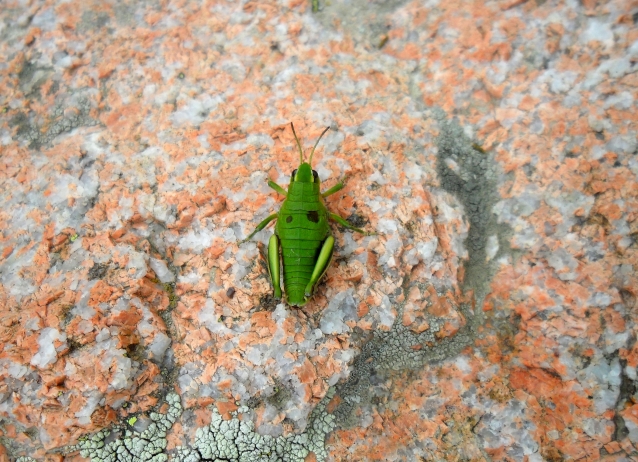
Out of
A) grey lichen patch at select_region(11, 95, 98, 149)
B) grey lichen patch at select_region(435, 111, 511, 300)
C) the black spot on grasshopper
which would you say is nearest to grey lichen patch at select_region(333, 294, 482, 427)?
grey lichen patch at select_region(435, 111, 511, 300)

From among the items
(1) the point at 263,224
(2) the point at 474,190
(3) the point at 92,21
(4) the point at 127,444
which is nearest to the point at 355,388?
(1) the point at 263,224

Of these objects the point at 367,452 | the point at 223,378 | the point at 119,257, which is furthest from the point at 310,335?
the point at 119,257

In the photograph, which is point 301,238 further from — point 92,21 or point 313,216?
point 92,21

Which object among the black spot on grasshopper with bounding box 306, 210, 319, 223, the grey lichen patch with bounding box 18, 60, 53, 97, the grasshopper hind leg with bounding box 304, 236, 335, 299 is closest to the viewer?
the grasshopper hind leg with bounding box 304, 236, 335, 299

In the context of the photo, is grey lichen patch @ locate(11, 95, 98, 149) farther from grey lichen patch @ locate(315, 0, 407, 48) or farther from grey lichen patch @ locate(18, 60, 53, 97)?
grey lichen patch @ locate(315, 0, 407, 48)

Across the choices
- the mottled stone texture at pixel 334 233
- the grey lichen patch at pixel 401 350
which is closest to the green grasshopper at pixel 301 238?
the mottled stone texture at pixel 334 233

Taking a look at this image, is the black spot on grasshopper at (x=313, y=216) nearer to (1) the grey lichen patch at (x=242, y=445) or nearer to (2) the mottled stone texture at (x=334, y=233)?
(2) the mottled stone texture at (x=334, y=233)
